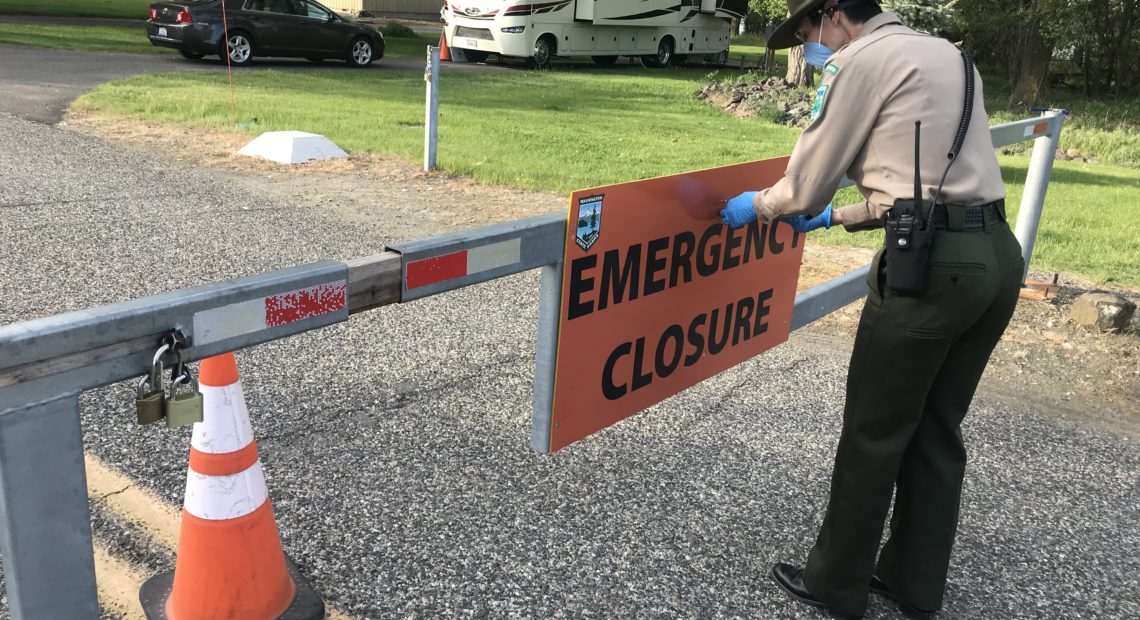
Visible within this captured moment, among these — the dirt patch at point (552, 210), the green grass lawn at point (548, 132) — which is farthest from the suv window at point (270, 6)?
the dirt patch at point (552, 210)

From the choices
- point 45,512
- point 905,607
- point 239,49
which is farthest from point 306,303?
point 239,49

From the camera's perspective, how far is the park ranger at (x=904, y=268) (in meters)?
2.51

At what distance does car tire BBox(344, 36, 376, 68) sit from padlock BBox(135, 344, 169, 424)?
63.7 feet

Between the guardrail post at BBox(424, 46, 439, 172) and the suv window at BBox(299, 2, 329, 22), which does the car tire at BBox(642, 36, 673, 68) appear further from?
the guardrail post at BBox(424, 46, 439, 172)

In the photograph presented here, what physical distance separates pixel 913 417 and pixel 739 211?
2.89ft

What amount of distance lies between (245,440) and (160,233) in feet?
15.6

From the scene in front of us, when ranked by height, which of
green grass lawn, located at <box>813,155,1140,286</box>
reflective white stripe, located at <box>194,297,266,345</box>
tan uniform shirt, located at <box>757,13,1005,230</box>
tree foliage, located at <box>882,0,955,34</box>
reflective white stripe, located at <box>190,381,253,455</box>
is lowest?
green grass lawn, located at <box>813,155,1140,286</box>

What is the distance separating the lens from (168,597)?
2736 mm

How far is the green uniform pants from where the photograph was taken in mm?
2568

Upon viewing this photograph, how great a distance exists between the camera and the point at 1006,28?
27.9 meters

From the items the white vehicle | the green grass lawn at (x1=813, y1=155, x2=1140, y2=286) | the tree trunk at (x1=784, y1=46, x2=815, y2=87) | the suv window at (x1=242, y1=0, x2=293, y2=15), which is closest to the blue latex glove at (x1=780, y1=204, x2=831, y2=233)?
the green grass lawn at (x1=813, y1=155, x2=1140, y2=286)

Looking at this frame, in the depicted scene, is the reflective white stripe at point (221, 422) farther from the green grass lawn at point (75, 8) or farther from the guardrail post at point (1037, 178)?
the green grass lawn at point (75, 8)

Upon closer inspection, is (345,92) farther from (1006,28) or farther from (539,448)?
(1006,28)

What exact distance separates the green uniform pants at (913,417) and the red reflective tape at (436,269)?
3.92ft
